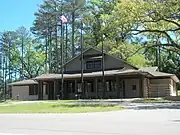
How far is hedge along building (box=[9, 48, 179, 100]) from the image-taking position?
47.5 m

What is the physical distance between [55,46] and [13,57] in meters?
9.92

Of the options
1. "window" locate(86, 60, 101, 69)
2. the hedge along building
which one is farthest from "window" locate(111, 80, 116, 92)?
"window" locate(86, 60, 101, 69)

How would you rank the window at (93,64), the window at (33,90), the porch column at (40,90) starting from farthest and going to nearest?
the window at (33,90) → the porch column at (40,90) → the window at (93,64)

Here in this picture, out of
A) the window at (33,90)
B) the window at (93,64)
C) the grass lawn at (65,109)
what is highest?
the window at (93,64)

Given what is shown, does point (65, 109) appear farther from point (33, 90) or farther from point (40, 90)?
point (33, 90)

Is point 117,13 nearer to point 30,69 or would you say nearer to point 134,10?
point 134,10

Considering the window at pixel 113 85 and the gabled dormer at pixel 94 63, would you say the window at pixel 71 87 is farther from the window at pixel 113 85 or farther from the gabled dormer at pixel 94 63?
the window at pixel 113 85

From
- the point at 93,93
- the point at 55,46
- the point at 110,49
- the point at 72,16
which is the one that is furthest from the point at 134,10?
the point at 55,46

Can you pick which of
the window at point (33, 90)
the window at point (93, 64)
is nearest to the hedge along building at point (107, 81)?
the window at point (93, 64)

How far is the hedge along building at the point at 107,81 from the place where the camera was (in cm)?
4750

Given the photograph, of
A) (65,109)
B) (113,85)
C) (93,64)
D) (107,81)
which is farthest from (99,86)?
(65,109)

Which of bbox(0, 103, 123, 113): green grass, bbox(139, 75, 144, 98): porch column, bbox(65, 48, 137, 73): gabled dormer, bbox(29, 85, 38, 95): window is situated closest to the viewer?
bbox(0, 103, 123, 113): green grass

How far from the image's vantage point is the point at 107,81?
166 feet

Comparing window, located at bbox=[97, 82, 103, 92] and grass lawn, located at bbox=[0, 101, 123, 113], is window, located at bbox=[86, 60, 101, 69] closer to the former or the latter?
window, located at bbox=[97, 82, 103, 92]
